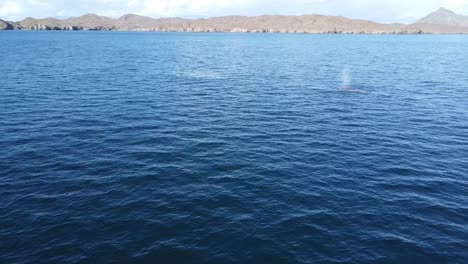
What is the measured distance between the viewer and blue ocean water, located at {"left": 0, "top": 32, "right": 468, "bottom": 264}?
26031 millimetres

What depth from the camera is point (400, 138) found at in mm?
49219

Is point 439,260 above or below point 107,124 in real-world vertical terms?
below

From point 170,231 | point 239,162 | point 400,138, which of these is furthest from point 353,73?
point 170,231

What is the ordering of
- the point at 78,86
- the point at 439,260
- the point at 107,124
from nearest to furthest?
the point at 439,260 → the point at 107,124 → the point at 78,86

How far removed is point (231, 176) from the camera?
3712cm

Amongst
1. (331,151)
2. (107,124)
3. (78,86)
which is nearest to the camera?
(331,151)

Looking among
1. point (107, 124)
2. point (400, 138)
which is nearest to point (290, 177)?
point (400, 138)

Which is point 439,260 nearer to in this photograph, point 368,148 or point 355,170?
point 355,170

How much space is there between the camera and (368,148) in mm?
45562

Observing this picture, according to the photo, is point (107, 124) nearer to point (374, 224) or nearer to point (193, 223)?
point (193, 223)

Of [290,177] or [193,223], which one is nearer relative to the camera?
[193,223]

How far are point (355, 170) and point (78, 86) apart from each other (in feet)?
217

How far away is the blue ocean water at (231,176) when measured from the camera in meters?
26.0

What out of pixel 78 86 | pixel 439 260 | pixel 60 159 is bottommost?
pixel 439 260
